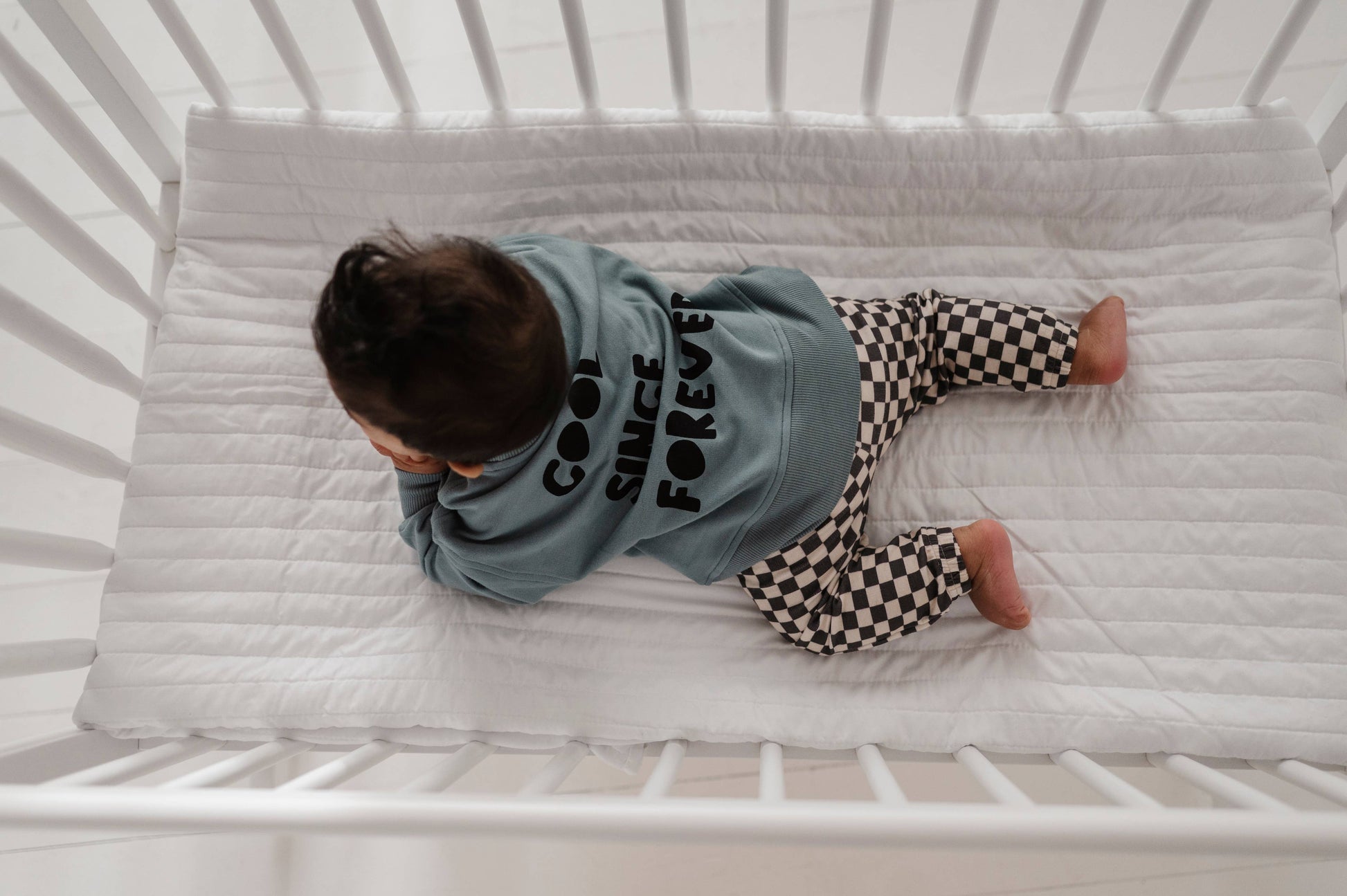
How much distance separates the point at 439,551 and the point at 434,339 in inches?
12.9

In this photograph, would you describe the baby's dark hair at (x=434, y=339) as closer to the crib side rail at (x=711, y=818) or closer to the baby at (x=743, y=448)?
the baby at (x=743, y=448)

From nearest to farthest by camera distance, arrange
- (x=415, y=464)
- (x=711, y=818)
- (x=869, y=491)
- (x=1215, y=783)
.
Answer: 1. (x=711, y=818)
2. (x=1215, y=783)
3. (x=415, y=464)
4. (x=869, y=491)

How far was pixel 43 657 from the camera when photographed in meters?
0.83

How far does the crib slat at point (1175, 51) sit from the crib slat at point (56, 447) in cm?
115

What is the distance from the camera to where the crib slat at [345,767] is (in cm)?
70

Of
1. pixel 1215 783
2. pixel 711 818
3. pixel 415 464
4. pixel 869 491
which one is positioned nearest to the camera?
pixel 711 818

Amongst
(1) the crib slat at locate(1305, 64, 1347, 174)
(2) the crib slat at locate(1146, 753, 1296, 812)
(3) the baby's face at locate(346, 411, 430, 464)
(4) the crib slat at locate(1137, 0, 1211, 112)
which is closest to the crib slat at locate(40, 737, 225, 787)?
(3) the baby's face at locate(346, 411, 430, 464)

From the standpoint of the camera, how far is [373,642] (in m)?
0.92

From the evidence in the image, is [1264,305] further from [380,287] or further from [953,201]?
[380,287]

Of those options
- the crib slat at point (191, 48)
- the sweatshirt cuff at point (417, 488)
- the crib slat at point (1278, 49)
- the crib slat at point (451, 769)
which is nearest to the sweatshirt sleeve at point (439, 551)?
the sweatshirt cuff at point (417, 488)

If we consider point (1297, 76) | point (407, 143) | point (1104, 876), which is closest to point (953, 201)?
point (407, 143)

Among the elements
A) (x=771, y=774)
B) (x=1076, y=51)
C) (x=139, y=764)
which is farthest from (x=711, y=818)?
(x=1076, y=51)

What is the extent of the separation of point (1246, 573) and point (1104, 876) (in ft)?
1.65

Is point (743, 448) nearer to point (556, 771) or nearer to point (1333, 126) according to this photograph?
point (556, 771)
